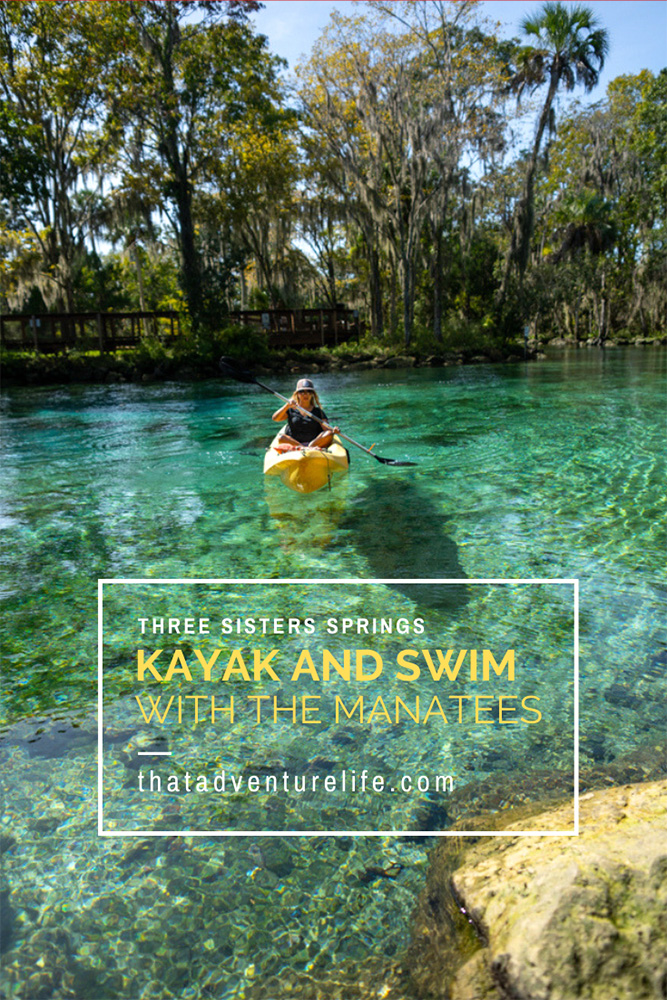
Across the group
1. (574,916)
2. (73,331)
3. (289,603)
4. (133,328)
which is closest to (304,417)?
(289,603)

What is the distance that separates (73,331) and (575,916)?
3489 cm

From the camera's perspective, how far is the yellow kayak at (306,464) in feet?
25.6

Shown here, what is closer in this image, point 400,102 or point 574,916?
point 574,916

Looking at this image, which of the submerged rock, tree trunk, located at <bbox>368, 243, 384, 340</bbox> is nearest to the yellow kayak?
the submerged rock

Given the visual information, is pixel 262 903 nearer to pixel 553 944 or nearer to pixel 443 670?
pixel 553 944

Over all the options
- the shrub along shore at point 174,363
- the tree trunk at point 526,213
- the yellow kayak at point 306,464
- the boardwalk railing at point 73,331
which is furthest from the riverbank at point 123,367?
the yellow kayak at point 306,464

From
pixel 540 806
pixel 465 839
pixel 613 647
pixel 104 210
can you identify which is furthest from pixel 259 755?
pixel 104 210

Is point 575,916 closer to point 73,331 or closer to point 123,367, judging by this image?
point 123,367

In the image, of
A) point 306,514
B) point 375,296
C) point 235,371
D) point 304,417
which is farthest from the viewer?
point 375,296

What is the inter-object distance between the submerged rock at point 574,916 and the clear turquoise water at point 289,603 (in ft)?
1.49

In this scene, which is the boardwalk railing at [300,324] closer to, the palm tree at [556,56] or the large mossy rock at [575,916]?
the palm tree at [556,56]

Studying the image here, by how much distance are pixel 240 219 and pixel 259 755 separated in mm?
33933

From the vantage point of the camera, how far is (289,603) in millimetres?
5914

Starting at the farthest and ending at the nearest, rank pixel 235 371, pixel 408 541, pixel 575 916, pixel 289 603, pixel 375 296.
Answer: pixel 375 296, pixel 235 371, pixel 408 541, pixel 289 603, pixel 575 916
